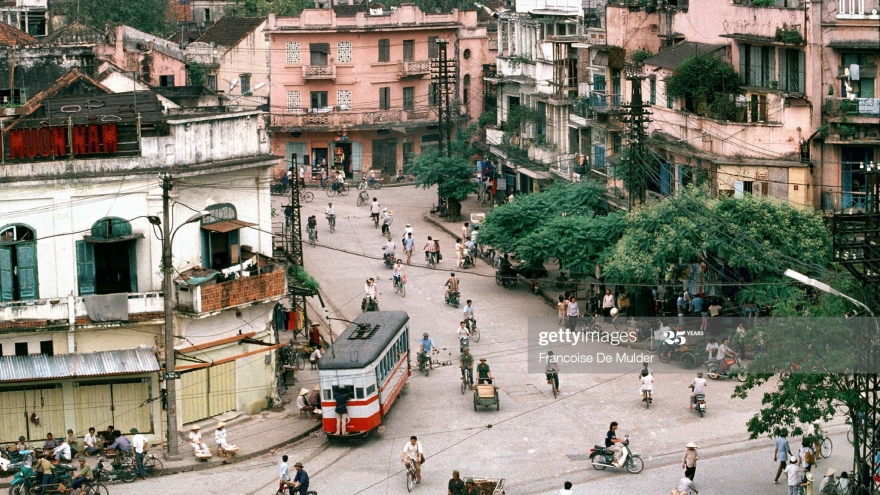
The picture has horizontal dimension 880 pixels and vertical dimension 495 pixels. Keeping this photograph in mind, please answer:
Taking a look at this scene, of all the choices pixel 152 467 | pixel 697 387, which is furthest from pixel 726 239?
pixel 152 467

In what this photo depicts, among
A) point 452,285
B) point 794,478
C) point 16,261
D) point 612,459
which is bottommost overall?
point 612,459

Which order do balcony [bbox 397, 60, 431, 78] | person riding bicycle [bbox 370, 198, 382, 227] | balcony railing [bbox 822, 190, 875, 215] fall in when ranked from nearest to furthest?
balcony railing [bbox 822, 190, 875, 215] → person riding bicycle [bbox 370, 198, 382, 227] → balcony [bbox 397, 60, 431, 78]

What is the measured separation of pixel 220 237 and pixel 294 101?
38.3 meters

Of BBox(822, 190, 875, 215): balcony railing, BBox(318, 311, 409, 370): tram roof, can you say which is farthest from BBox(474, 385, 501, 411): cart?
BBox(822, 190, 875, 215): balcony railing

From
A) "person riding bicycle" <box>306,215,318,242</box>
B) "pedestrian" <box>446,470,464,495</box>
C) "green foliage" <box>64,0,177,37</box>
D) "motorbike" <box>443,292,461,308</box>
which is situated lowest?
"pedestrian" <box>446,470,464,495</box>

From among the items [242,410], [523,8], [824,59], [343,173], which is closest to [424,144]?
[343,173]

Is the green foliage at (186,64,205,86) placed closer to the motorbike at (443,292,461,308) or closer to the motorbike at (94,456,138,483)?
the motorbike at (443,292,461,308)

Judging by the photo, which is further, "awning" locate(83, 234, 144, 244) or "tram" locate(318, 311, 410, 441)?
"awning" locate(83, 234, 144, 244)

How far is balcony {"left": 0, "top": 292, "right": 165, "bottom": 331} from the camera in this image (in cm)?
4316

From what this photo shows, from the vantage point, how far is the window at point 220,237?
45.9 m

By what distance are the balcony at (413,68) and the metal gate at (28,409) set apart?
4417 cm

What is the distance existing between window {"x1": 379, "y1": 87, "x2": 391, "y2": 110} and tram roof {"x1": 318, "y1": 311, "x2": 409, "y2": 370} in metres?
37.3

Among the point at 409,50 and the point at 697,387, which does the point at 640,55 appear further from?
the point at 409,50

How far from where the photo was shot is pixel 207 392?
150ft
